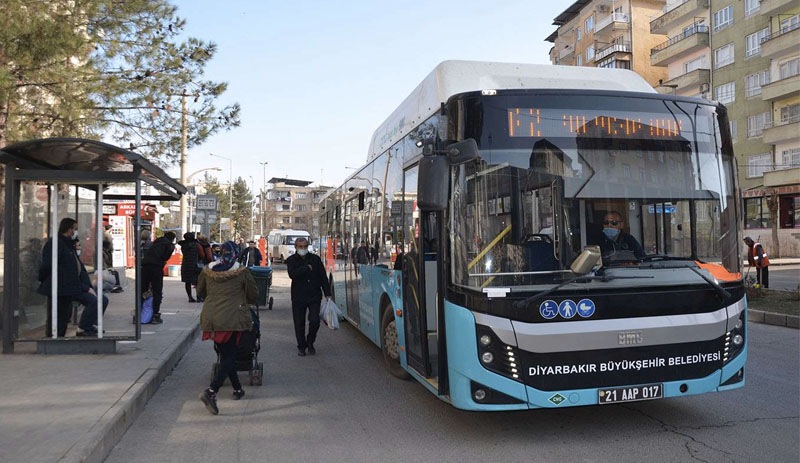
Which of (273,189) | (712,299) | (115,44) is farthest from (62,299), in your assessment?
(273,189)

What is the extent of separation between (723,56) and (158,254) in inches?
1676

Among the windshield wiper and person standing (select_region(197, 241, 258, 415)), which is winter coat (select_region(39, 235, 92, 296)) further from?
the windshield wiper

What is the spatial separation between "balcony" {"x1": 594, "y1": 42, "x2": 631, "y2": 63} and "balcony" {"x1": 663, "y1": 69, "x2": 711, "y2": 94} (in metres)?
8.46

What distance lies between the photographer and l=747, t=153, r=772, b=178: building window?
39.4m

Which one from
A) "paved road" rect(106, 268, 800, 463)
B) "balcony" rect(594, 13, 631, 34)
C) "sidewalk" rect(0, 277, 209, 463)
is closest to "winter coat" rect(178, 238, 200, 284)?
"sidewalk" rect(0, 277, 209, 463)

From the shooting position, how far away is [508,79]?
20.7 feet

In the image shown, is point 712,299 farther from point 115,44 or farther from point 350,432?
point 115,44

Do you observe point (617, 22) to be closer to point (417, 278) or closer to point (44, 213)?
point (44, 213)

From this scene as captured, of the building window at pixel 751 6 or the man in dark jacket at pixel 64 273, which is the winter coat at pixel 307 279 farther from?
the building window at pixel 751 6

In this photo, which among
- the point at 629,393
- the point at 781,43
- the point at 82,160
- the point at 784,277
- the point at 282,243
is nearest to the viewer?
the point at 629,393

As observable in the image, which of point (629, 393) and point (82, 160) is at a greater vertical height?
point (82, 160)

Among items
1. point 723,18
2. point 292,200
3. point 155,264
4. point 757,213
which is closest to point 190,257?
point 155,264

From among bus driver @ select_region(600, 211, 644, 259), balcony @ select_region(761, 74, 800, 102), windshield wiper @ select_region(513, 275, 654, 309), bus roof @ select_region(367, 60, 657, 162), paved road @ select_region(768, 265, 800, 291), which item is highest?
balcony @ select_region(761, 74, 800, 102)

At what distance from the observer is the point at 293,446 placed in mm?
5328
